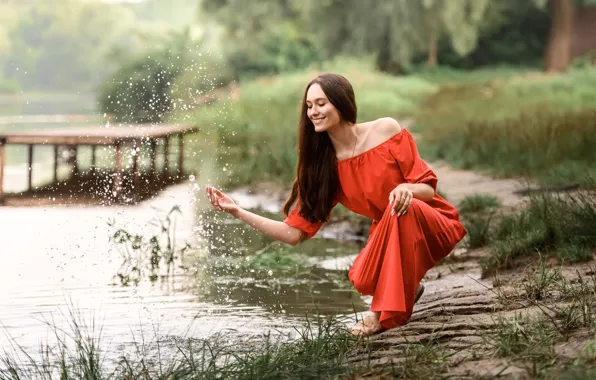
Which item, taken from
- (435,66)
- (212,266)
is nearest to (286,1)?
(435,66)

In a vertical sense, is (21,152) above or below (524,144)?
below

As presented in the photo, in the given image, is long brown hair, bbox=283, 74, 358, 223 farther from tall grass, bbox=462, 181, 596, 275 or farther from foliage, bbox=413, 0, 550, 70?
foliage, bbox=413, 0, 550, 70

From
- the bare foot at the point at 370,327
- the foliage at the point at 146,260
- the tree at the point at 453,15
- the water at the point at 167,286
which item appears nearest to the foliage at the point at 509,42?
the tree at the point at 453,15

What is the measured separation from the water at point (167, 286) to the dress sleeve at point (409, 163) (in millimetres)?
1271

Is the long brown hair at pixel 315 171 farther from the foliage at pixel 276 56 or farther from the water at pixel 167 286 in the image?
the foliage at pixel 276 56

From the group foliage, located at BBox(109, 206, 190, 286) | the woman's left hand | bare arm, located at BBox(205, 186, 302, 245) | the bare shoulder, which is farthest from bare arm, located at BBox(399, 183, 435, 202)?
foliage, located at BBox(109, 206, 190, 286)

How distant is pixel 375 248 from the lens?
5.07 metres

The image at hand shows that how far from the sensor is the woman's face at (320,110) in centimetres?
517

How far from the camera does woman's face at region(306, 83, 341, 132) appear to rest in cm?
517

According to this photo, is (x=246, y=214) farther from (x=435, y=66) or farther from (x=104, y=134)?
(x=435, y=66)

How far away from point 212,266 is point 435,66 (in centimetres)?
3125

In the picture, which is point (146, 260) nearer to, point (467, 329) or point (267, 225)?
point (267, 225)

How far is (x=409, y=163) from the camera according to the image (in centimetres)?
520

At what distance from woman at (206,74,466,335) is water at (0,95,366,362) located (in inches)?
35.7
